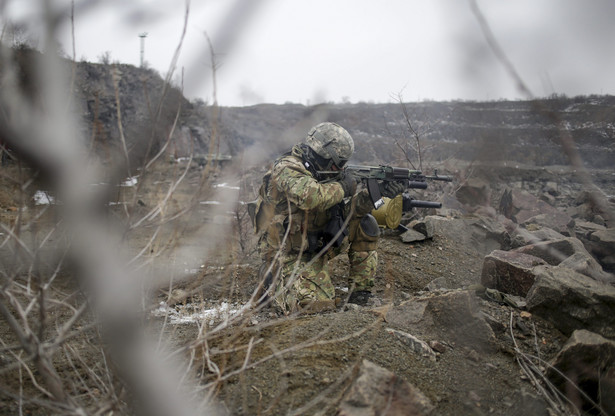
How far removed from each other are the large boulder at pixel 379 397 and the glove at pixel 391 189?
100 inches

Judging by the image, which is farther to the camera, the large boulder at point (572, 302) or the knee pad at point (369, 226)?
the knee pad at point (369, 226)

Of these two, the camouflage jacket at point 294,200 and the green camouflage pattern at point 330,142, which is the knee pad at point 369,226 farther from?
the green camouflage pattern at point 330,142

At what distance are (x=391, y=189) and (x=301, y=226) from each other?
947 mm

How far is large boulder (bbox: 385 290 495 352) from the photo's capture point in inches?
113

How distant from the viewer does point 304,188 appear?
378cm

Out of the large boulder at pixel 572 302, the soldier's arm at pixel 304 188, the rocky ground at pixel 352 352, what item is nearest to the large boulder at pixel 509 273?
the rocky ground at pixel 352 352

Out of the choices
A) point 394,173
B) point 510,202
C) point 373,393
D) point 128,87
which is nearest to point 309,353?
point 373,393

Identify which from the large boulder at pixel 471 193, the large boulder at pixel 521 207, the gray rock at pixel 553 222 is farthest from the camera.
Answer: the large boulder at pixel 521 207

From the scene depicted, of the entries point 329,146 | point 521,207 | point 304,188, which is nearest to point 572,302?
point 304,188

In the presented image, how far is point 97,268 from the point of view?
66 cm

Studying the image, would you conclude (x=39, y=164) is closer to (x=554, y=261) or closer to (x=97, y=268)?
(x=97, y=268)

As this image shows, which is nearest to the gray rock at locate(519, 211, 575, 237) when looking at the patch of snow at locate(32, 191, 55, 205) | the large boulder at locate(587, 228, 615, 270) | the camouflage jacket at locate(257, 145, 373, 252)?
the large boulder at locate(587, 228, 615, 270)

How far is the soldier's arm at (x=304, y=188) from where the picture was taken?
3.77 metres

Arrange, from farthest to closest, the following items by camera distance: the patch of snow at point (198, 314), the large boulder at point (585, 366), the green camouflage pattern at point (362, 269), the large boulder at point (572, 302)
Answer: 1. the green camouflage pattern at point (362, 269)
2. the large boulder at point (572, 302)
3. the large boulder at point (585, 366)
4. the patch of snow at point (198, 314)
